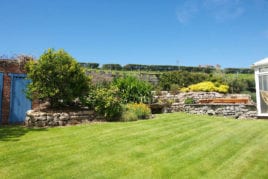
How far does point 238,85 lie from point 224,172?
670 inches

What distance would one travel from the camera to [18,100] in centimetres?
938

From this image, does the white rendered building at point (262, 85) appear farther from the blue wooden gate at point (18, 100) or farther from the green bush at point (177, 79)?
the blue wooden gate at point (18, 100)

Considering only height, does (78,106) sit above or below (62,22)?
below

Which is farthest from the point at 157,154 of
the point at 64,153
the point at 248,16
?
the point at 248,16

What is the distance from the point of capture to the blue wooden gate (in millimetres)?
9234

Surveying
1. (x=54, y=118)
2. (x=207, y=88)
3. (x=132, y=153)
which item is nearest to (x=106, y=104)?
(x=54, y=118)

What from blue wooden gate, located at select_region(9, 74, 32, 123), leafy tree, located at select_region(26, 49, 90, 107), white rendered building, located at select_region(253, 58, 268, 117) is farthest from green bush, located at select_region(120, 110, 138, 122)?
white rendered building, located at select_region(253, 58, 268, 117)

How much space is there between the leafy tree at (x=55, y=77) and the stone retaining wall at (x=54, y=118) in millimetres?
676

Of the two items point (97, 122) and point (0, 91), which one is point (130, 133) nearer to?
point (97, 122)

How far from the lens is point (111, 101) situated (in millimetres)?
8953

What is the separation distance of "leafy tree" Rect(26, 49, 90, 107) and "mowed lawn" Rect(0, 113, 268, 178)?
1.76 metres

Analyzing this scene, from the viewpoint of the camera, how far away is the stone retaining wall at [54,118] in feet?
26.5

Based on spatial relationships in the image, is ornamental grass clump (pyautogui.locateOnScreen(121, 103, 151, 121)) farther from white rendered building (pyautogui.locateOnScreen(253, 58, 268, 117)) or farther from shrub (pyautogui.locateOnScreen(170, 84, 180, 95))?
white rendered building (pyautogui.locateOnScreen(253, 58, 268, 117))

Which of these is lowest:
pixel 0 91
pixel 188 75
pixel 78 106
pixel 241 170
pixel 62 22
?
pixel 241 170
